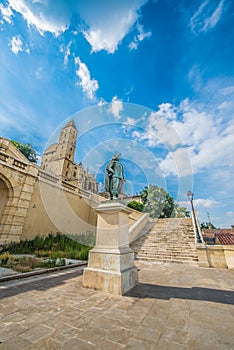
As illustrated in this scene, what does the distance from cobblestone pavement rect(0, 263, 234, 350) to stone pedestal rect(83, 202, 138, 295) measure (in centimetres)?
19

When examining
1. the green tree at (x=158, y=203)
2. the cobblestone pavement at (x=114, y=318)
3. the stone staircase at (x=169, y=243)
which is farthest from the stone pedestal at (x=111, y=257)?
the green tree at (x=158, y=203)

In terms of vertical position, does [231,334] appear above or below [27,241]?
below

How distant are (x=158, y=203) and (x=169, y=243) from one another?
15.3 metres

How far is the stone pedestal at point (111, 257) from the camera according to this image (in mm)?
3363

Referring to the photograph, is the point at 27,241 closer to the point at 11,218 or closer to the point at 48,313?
the point at 11,218

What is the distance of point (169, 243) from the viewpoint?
9734mm

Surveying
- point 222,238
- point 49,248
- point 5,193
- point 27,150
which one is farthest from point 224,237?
point 27,150

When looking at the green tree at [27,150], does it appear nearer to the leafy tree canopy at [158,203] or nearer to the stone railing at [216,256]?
the leafy tree canopy at [158,203]

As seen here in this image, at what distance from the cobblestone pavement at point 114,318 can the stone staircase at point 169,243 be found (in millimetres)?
4753

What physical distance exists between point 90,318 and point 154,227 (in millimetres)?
11353

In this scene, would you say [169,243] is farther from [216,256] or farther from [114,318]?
[114,318]

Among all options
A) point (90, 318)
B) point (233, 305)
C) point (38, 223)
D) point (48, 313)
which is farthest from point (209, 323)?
point (38, 223)

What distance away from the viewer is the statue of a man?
174 inches

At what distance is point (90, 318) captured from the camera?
89.3 inches
